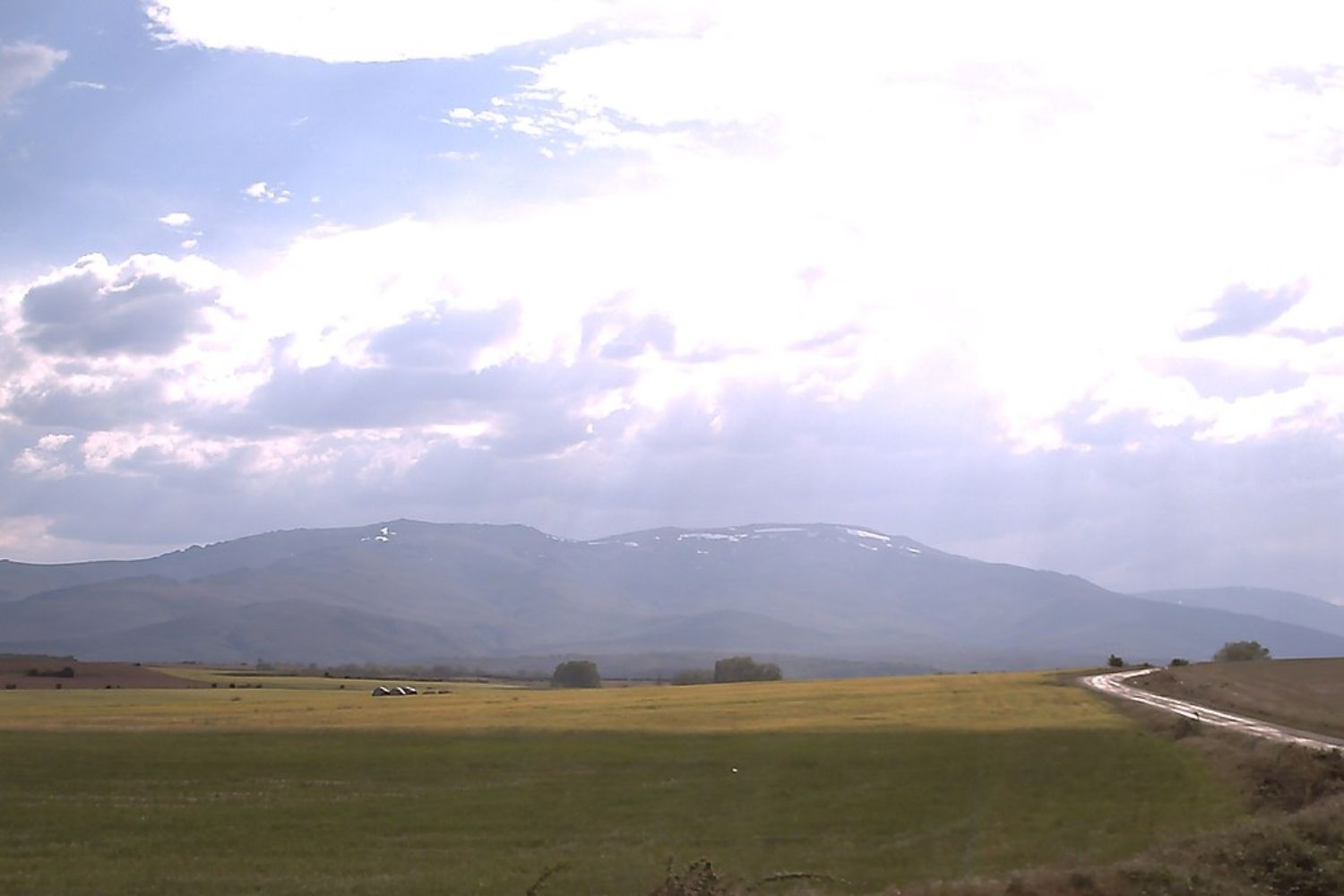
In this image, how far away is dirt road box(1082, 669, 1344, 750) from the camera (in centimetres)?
4594

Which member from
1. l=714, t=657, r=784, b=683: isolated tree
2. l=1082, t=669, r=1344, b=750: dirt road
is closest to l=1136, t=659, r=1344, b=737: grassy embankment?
l=1082, t=669, r=1344, b=750: dirt road

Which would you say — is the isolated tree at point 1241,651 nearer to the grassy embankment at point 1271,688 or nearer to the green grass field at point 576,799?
the grassy embankment at point 1271,688

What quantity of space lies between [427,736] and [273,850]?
2789cm

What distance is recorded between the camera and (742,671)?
17112 cm

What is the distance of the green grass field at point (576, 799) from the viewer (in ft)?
93.1

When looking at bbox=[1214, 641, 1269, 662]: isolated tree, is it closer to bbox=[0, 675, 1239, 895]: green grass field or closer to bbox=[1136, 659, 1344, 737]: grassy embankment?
bbox=[1136, 659, 1344, 737]: grassy embankment

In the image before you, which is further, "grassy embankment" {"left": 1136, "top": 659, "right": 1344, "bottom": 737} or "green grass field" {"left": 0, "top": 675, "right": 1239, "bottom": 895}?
"grassy embankment" {"left": 1136, "top": 659, "right": 1344, "bottom": 737}

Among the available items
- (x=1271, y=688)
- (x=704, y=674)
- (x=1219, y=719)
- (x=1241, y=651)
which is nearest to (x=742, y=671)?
(x=704, y=674)

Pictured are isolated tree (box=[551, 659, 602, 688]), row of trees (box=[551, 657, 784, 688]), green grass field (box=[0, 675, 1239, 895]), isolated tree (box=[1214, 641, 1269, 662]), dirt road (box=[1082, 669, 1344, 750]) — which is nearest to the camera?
green grass field (box=[0, 675, 1239, 895])

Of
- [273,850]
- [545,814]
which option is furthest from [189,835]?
[545,814]

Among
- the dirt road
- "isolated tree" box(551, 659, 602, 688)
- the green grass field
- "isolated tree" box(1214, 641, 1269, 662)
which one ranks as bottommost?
"isolated tree" box(551, 659, 602, 688)

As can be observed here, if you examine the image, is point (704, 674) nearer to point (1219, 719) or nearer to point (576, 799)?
point (1219, 719)

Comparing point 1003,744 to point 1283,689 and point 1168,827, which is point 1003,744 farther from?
point 1283,689

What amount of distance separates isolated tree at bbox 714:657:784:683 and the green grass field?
10185 cm
